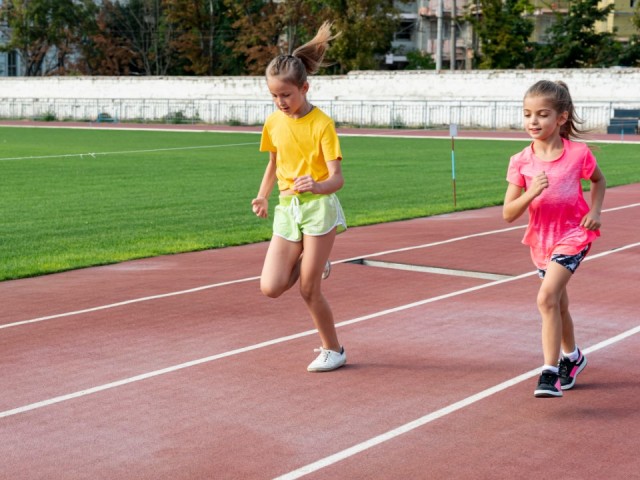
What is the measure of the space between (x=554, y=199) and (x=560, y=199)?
3 centimetres

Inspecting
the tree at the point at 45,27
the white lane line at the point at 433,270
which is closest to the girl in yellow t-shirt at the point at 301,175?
the white lane line at the point at 433,270

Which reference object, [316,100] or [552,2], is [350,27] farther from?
[552,2]

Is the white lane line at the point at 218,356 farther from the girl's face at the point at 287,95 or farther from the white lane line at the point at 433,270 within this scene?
the girl's face at the point at 287,95

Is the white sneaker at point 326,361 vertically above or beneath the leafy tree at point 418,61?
beneath

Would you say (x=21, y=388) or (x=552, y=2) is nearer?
(x=21, y=388)

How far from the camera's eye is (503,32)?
68.6 m

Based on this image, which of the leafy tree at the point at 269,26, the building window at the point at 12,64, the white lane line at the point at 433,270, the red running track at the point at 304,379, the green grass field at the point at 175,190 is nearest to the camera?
the red running track at the point at 304,379

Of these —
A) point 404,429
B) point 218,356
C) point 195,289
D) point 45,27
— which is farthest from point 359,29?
point 404,429

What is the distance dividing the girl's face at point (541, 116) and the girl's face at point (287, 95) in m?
1.33

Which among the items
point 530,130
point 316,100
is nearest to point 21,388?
point 530,130

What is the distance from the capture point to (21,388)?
700cm

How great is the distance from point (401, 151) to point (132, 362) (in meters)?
27.9

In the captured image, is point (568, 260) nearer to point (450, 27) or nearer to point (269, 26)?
point (269, 26)

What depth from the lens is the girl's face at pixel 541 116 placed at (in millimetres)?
6539
